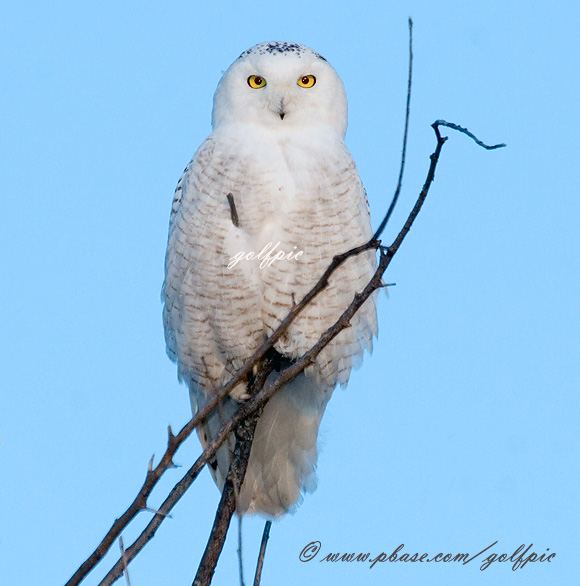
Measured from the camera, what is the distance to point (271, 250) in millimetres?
4250

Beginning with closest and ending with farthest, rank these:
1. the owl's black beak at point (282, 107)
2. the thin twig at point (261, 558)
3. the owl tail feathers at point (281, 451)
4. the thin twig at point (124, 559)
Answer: the thin twig at point (124, 559) < the thin twig at point (261, 558) < the owl's black beak at point (282, 107) < the owl tail feathers at point (281, 451)

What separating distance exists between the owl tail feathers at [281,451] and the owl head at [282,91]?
1.27m

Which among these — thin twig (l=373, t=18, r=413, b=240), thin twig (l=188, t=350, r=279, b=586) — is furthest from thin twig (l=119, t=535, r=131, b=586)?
thin twig (l=373, t=18, r=413, b=240)

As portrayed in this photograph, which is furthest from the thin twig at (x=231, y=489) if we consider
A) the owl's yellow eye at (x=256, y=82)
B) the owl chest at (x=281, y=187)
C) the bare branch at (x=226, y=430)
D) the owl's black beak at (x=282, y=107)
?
the owl's yellow eye at (x=256, y=82)

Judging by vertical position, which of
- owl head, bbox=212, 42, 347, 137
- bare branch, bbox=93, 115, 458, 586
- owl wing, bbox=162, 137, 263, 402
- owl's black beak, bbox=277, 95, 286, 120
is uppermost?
owl head, bbox=212, 42, 347, 137

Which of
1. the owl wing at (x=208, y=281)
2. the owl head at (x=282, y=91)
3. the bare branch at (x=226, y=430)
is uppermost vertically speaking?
the owl head at (x=282, y=91)

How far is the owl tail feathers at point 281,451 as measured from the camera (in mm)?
4797

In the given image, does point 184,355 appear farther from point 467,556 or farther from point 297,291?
point 467,556

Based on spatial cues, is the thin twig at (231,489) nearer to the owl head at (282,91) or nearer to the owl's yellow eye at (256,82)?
the owl head at (282,91)

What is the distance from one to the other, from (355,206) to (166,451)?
2.08 meters

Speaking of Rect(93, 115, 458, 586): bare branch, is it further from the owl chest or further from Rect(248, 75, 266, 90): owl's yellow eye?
Rect(248, 75, 266, 90): owl's yellow eye

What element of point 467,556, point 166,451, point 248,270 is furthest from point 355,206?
point 166,451

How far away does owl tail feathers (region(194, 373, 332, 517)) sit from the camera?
4797 millimetres

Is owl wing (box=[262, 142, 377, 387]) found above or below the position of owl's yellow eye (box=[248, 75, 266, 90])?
below
